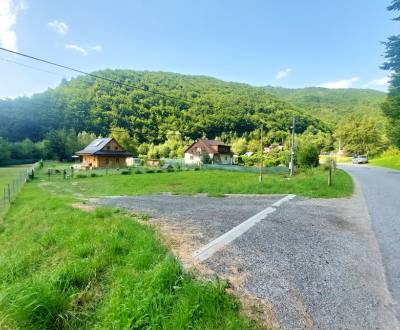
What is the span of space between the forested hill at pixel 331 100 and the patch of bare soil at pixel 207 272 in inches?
3833

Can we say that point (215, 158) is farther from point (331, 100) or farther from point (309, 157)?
point (331, 100)

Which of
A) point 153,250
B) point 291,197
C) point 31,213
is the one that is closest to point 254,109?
point 291,197

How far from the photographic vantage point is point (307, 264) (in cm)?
423

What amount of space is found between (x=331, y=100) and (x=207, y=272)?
5407 inches

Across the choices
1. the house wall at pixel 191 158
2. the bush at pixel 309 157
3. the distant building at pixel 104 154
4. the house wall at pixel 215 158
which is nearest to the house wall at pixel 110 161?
the distant building at pixel 104 154

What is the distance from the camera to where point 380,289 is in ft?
12.2

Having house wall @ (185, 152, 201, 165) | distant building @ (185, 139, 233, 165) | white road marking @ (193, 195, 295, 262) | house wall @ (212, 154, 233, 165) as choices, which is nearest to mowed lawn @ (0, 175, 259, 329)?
white road marking @ (193, 195, 295, 262)

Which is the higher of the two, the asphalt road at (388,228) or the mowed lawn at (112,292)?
the mowed lawn at (112,292)

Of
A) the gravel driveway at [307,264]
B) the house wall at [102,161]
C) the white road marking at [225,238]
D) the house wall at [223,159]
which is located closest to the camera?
the gravel driveway at [307,264]

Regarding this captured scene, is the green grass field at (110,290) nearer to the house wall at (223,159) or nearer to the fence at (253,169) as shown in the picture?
the fence at (253,169)

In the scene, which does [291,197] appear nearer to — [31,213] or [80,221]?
[80,221]

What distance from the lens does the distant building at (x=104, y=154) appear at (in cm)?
4284

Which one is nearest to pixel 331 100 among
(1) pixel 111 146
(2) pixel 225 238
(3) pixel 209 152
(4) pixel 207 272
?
(3) pixel 209 152

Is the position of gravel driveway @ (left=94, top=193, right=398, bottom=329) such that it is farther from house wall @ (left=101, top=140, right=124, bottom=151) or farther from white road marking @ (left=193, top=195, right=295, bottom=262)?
house wall @ (left=101, top=140, right=124, bottom=151)
